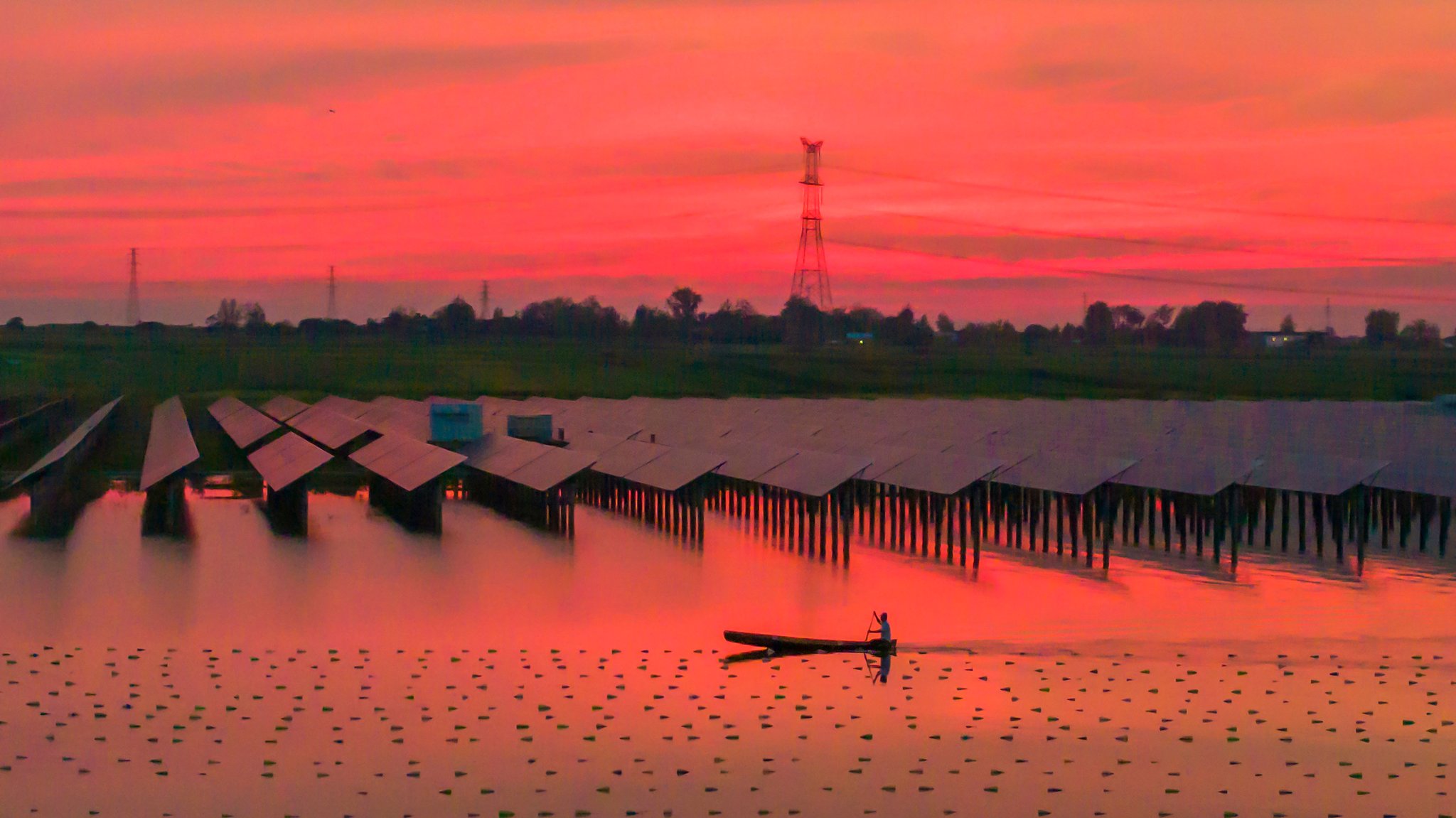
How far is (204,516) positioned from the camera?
41375 mm

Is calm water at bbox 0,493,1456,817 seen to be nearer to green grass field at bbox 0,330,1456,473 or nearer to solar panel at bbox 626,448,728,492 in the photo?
solar panel at bbox 626,448,728,492

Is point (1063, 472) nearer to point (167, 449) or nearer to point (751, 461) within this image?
point (751, 461)

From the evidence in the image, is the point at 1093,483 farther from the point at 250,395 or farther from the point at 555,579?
the point at 250,395

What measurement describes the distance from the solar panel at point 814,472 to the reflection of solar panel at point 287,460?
1240 centimetres

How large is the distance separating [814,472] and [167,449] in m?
22.6

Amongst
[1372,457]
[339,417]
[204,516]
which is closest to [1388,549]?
[1372,457]

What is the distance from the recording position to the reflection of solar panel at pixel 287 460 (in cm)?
3875

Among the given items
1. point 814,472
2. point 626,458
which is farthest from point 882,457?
point 626,458

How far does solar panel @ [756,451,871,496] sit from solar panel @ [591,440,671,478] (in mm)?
5027

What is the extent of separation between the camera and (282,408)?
243 ft

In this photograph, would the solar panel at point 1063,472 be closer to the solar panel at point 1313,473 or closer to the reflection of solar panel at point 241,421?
the solar panel at point 1313,473

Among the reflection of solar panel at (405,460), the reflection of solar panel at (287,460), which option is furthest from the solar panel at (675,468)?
the reflection of solar panel at (287,460)

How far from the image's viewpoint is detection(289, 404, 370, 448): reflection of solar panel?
50.8 m

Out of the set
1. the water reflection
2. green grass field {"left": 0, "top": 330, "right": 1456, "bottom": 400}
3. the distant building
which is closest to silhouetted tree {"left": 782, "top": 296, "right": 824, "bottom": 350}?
green grass field {"left": 0, "top": 330, "right": 1456, "bottom": 400}
